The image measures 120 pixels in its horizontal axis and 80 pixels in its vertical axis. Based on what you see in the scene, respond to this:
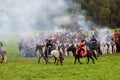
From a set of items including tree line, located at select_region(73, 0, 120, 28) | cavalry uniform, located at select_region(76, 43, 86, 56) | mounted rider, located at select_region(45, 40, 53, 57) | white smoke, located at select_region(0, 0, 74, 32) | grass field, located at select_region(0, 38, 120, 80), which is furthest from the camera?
tree line, located at select_region(73, 0, 120, 28)

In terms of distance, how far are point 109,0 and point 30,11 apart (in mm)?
42894

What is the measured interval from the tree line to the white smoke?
2439 centimetres

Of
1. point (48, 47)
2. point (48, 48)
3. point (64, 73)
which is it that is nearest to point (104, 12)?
point (48, 47)

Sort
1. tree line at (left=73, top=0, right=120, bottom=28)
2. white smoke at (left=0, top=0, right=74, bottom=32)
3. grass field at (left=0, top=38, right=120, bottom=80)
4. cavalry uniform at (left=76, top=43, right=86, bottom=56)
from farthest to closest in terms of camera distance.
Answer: tree line at (left=73, top=0, right=120, bottom=28) → white smoke at (left=0, top=0, right=74, bottom=32) → cavalry uniform at (left=76, top=43, right=86, bottom=56) → grass field at (left=0, top=38, right=120, bottom=80)

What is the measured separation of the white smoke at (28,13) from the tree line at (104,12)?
24387 millimetres

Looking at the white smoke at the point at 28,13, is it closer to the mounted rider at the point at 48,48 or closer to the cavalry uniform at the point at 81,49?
the mounted rider at the point at 48,48

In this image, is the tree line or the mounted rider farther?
the tree line

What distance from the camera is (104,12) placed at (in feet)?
239

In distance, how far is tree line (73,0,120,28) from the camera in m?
70.2

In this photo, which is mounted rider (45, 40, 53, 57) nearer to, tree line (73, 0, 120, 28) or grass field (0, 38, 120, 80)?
grass field (0, 38, 120, 80)

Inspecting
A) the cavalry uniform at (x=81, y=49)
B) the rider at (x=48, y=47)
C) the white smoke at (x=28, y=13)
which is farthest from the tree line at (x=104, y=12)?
the cavalry uniform at (x=81, y=49)

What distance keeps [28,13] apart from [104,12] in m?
38.9

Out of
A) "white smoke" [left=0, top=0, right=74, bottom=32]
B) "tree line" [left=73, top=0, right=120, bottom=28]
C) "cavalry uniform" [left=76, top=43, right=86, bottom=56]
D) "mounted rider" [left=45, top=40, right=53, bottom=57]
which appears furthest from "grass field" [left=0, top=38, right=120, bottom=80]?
"tree line" [left=73, top=0, right=120, bottom=28]

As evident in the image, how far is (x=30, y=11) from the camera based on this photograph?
35969 mm
